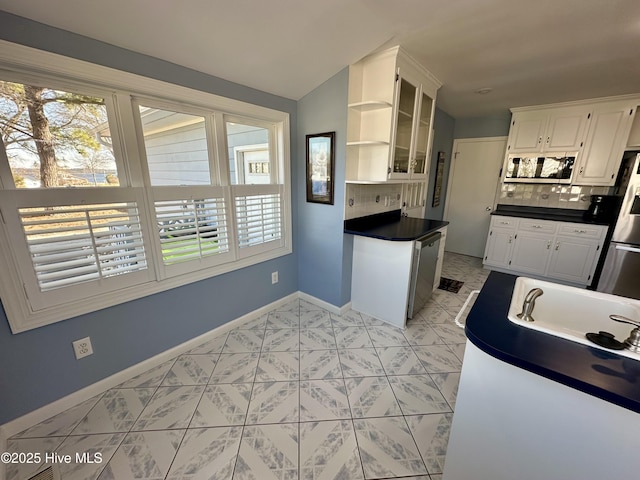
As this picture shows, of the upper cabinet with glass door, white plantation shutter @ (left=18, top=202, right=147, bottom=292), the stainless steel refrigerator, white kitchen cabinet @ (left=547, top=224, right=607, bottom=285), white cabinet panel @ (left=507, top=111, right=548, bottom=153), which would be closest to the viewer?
white plantation shutter @ (left=18, top=202, right=147, bottom=292)

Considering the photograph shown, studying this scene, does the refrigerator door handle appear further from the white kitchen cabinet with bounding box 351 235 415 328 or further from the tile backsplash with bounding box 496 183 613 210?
the white kitchen cabinet with bounding box 351 235 415 328

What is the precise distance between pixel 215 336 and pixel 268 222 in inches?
45.8

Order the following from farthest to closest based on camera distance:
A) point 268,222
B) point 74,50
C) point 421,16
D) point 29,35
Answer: point 268,222
point 421,16
point 74,50
point 29,35

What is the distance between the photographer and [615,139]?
293cm

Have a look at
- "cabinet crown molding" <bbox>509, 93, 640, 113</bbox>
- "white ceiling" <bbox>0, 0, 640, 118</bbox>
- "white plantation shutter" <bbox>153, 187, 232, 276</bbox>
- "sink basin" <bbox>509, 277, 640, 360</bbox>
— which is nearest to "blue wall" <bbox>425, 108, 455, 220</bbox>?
"cabinet crown molding" <bbox>509, 93, 640, 113</bbox>

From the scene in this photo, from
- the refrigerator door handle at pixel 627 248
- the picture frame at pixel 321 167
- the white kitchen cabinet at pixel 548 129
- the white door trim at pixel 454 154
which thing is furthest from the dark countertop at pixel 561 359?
the white door trim at pixel 454 154

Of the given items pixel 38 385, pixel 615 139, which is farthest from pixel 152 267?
pixel 615 139

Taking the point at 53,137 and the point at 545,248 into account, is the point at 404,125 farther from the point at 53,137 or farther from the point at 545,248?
the point at 545,248

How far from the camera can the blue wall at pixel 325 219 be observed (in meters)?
2.22

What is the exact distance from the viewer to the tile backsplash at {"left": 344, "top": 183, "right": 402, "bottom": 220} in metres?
2.43

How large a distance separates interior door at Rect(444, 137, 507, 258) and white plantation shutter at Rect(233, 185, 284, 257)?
341 cm

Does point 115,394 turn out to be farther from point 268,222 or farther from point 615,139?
point 615,139

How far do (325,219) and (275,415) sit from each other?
1.65 meters

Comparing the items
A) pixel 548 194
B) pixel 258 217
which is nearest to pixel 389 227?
pixel 258 217
